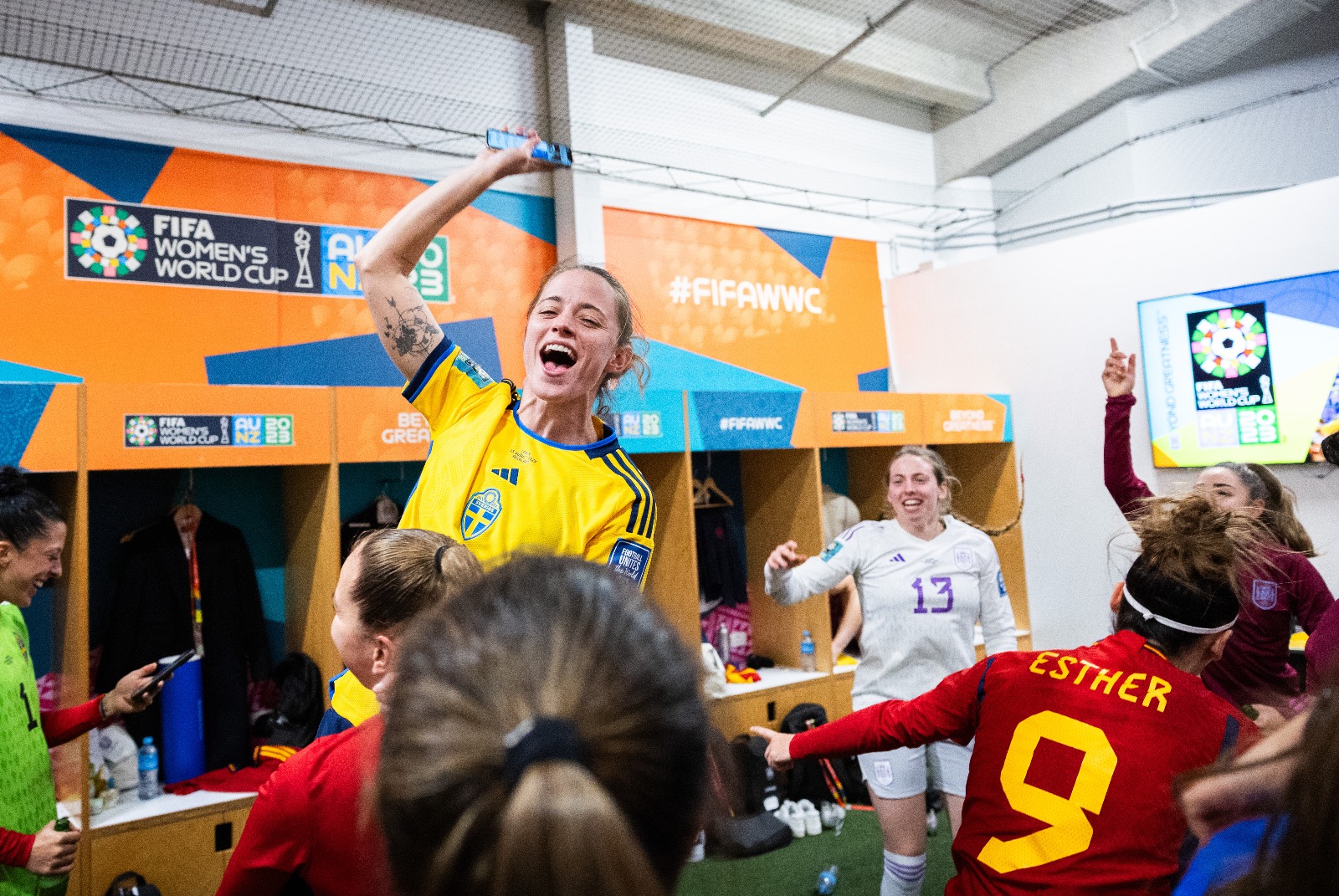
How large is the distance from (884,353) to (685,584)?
3212 millimetres

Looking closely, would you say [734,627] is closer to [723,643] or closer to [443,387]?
[723,643]

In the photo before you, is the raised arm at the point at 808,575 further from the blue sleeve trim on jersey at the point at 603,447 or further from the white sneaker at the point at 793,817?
the white sneaker at the point at 793,817

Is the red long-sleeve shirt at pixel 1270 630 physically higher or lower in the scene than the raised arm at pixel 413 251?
lower

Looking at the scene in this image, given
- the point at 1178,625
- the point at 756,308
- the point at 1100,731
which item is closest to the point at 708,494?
the point at 756,308

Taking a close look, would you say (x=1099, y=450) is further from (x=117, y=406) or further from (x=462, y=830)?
(x=462, y=830)

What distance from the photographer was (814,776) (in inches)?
165

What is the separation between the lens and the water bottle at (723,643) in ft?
15.9

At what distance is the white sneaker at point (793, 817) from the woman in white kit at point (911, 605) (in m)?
1.00

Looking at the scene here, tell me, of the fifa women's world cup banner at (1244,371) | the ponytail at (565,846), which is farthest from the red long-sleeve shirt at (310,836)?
the fifa women's world cup banner at (1244,371)

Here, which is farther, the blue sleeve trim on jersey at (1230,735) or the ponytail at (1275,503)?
the ponytail at (1275,503)

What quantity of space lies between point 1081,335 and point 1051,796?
15.4ft

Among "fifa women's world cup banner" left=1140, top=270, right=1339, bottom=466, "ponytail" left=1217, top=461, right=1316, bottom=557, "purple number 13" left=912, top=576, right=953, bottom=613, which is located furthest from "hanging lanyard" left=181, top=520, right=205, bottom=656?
"fifa women's world cup banner" left=1140, top=270, right=1339, bottom=466

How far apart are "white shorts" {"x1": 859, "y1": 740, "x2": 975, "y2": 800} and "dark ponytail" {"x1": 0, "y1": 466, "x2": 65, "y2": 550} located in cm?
232

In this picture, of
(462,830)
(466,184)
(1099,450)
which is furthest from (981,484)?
(462,830)
